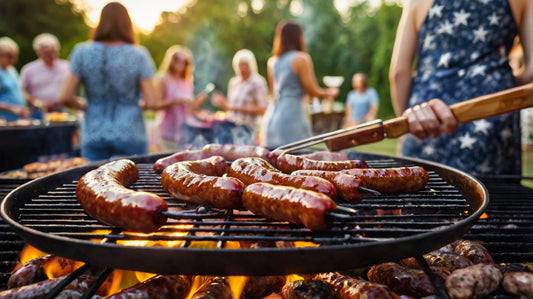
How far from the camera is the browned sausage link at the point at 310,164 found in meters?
2.38

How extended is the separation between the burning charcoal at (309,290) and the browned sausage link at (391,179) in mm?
634

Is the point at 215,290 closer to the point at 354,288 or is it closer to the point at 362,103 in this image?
the point at 354,288

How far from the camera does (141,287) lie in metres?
1.68

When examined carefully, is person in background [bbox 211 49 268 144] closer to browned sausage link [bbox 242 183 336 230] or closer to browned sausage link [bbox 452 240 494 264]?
browned sausage link [bbox 452 240 494 264]

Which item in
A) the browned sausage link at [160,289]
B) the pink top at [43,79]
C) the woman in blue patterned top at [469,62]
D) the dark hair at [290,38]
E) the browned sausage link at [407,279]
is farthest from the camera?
the pink top at [43,79]

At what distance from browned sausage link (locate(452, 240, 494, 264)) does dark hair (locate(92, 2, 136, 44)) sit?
4.47 metres

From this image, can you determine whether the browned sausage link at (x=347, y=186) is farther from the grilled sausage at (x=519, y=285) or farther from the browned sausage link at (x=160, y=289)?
the browned sausage link at (x=160, y=289)

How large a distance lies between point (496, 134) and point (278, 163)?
215 centimetres

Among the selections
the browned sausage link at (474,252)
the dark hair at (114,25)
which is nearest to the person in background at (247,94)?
the dark hair at (114,25)

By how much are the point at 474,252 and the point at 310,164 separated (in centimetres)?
111

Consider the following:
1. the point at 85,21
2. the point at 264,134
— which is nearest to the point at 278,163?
the point at 264,134

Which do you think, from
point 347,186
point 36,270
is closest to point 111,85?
point 36,270

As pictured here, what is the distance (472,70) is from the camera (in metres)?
3.24

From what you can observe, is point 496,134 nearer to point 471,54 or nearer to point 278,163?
point 471,54
